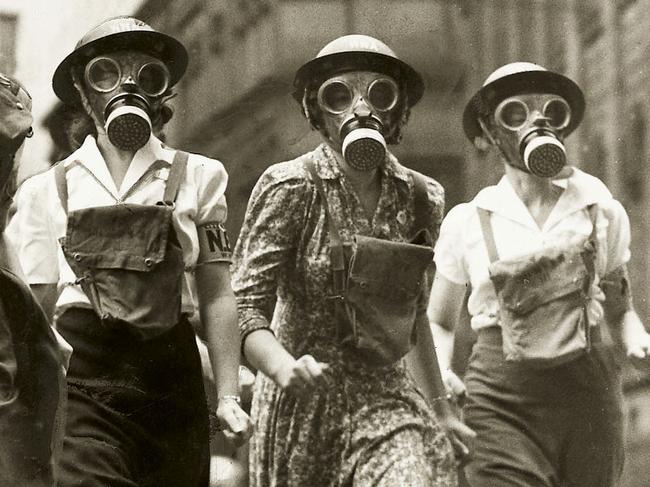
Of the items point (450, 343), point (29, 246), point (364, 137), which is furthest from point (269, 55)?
point (29, 246)

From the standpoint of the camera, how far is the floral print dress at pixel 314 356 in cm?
480

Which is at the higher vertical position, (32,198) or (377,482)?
(32,198)

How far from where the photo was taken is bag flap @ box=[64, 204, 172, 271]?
4.55m

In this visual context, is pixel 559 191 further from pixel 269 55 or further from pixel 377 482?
pixel 269 55

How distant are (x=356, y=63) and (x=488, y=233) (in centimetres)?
96

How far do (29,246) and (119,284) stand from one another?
0.92 feet

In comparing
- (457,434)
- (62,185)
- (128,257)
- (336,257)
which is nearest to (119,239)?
(128,257)

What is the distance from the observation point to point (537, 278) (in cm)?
578

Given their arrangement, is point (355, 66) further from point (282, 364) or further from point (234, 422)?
point (234, 422)

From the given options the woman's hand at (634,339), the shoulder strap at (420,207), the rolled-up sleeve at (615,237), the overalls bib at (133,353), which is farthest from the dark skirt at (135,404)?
the rolled-up sleeve at (615,237)

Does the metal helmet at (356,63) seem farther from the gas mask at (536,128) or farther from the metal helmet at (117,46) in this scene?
the gas mask at (536,128)

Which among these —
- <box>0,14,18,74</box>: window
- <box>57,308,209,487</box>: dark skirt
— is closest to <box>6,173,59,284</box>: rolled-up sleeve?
<box>57,308,209,487</box>: dark skirt

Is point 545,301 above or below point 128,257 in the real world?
below

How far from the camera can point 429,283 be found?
17.3 feet
